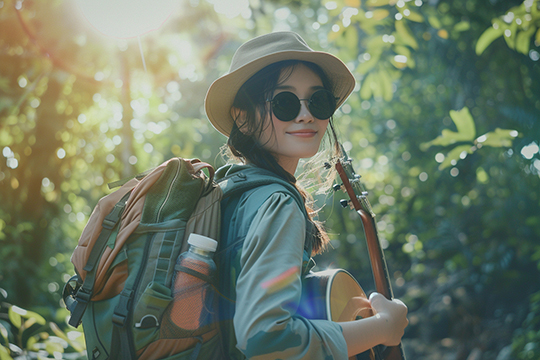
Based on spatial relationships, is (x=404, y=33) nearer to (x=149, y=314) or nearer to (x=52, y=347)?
(x=149, y=314)

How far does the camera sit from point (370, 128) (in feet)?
23.0

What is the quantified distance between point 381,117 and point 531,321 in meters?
4.38

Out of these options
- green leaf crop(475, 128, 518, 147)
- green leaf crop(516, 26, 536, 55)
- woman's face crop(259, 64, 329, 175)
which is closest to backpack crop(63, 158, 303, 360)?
woman's face crop(259, 64, 329, 175)

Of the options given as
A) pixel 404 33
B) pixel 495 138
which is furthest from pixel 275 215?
pixel 404 33

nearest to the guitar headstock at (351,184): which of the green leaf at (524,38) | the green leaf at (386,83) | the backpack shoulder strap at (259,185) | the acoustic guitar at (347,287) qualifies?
the acoustic guitar at (347,287)

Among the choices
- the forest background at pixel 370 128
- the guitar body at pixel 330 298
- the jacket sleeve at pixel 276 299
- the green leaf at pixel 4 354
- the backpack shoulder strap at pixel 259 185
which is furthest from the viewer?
the forest background at pixel 370 128

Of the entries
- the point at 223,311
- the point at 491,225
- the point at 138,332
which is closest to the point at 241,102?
the point at 223,311

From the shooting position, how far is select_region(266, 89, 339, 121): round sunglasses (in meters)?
1.40

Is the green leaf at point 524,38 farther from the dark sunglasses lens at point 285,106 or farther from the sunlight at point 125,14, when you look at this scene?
the sunlight at point 125,14

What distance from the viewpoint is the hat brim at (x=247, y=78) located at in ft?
4.61

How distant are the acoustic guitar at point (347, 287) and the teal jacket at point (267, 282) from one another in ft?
0.83

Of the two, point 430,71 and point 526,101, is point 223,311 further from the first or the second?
point 430,71

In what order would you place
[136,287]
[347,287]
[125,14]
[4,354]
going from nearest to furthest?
1. [136,287]
2. [347,287]
3. [4,354]
4. [125,14]

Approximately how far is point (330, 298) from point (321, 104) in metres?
0.70
